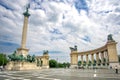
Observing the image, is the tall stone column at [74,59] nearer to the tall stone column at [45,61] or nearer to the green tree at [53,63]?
the tall stone column at [45,61]

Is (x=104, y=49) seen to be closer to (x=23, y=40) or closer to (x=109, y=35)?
(x=109, y=35)

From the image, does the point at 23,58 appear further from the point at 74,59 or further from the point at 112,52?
the point at 74,59

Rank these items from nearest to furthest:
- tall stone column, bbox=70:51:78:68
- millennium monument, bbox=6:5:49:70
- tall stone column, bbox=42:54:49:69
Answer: millennium monument, bbox=6:5:49:70
tall stone column, bbox=70:51:78:68
tall stone column, bbox=42:54:49:69


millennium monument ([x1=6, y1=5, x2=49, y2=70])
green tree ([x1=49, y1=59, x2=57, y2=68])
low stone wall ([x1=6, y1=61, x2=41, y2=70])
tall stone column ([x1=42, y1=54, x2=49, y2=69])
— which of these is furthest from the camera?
green tree ([x1=49, y1=59, x2=57, y2=68])

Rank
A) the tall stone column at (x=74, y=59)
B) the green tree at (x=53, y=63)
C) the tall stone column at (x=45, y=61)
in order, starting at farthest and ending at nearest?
the green tree at (x=53, y=63)
the tall stone column at (x=45, y=61)
the tall stone column at (x=74, y=59)

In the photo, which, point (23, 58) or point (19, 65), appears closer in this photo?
point (19, 65)

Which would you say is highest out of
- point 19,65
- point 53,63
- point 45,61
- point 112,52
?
point 112,52

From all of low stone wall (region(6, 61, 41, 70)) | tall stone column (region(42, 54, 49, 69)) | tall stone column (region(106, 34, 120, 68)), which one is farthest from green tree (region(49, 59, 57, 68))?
low stone wall (region(6, 61, 41, 70))

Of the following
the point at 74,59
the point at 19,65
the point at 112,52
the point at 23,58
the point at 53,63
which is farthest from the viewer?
the point at 53,63

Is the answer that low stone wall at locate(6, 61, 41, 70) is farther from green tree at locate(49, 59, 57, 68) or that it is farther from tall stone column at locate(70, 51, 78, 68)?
green tree at locate(49, 59, 57, 68)

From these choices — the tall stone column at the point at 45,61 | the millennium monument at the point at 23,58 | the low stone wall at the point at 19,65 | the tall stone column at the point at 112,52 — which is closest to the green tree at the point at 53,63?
the tall stone column at the point at 45,61

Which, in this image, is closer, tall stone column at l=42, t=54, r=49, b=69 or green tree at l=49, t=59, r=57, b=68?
tall stone column at l=42, t=54, r=49, b=69

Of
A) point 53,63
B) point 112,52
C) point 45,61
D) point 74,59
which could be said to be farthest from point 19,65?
point 53,63

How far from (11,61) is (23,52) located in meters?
5.40
